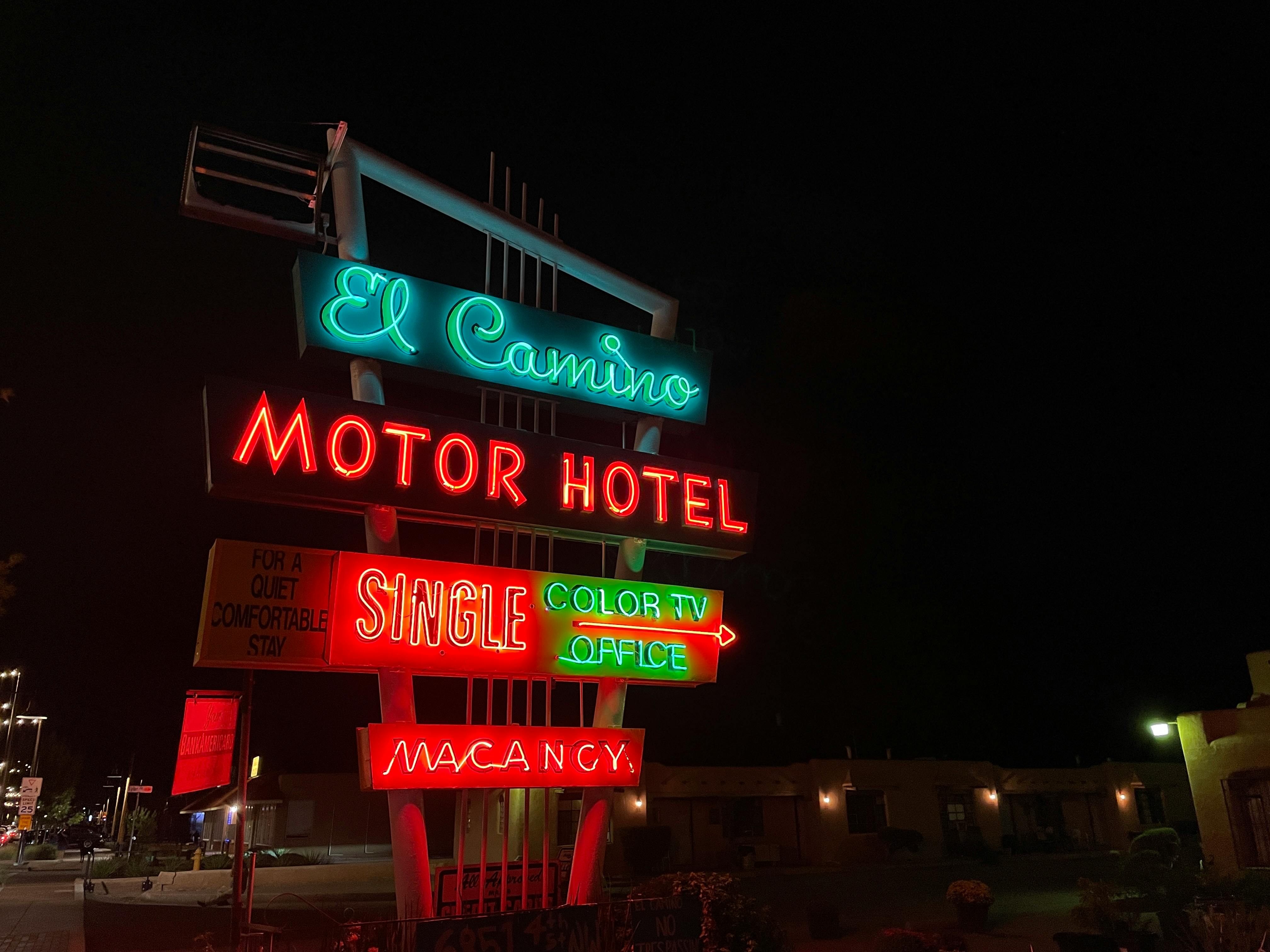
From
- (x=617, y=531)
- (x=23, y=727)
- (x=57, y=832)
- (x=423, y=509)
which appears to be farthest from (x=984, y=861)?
(x=57, y=832)

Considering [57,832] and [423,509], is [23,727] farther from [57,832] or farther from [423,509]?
[423,509]

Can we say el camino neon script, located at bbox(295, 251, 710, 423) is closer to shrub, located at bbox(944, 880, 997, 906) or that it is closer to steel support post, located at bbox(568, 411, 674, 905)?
steel support post, located at bbox(568, 411, 674, 905)

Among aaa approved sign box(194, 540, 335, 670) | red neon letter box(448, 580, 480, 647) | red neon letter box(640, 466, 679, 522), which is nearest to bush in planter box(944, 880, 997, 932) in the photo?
red neon letter box(640, 466, 679, 522)

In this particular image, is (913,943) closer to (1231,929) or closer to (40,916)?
(1231,929)

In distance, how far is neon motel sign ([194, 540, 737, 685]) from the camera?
9453mm

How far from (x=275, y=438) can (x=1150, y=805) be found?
42013 millimetres

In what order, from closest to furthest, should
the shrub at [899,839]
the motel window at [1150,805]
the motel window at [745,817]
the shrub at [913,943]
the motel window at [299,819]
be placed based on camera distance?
the shrub at [913,943] → the motel window at [745,817] → the shrub at [899,839] → the motel window at [299,819] → the motel window at [1150,805]

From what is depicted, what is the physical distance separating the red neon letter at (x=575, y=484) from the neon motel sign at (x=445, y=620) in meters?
0.94

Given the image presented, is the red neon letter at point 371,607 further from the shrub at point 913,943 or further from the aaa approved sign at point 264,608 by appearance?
the shrub at point 913,943

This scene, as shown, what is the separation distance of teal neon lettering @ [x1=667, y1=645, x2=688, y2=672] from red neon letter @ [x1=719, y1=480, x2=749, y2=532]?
5.75 feet

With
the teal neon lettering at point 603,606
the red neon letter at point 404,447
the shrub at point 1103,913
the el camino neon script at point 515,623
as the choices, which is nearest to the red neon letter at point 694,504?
the el camino neon script at point 515,623

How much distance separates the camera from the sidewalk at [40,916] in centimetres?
1480

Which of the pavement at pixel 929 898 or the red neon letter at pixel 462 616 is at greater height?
the red neon letter at pixel 462 616

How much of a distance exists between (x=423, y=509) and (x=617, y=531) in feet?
8.28
